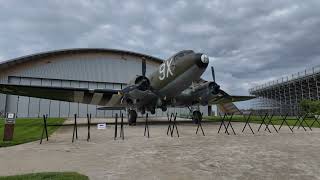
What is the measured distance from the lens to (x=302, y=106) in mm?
50000

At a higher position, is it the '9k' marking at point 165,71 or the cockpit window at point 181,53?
the cockpit window at point 181,53

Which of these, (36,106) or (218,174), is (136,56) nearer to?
(36,106)

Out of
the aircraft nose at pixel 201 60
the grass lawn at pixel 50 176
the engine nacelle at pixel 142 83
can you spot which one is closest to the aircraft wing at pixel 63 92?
the engine nacelle at pixel 142 83

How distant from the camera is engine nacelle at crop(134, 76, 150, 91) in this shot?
74.5 feet

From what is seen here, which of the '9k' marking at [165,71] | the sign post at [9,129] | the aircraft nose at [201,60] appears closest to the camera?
the sign post at [9,129]

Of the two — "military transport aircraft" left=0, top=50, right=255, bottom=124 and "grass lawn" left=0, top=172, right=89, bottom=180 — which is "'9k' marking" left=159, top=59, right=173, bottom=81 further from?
"grass lawn" left=0, top=172, right=89, bottom=180

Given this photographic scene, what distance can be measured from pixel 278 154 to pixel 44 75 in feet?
191

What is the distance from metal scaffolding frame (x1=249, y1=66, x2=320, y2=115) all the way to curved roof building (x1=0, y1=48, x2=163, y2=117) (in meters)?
34.6

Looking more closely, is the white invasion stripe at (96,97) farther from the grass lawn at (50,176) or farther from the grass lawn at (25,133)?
the grass lawn at (50,176)

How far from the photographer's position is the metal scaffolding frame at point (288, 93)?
192ft

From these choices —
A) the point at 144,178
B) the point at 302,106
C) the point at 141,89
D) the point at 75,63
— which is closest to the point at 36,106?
the point at 75,63

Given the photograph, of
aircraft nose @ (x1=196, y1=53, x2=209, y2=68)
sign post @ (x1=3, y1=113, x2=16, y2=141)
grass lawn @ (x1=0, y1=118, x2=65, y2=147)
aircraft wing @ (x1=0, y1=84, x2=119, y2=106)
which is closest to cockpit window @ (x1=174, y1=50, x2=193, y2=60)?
aircraft nose @ (x1=196, y1=53, x2=209, y2=68)

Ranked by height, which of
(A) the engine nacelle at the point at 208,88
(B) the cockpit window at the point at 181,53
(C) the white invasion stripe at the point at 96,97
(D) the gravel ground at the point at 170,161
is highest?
(B) the cockpit window at the point at 181,53

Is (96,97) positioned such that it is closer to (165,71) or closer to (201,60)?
(165,71)
